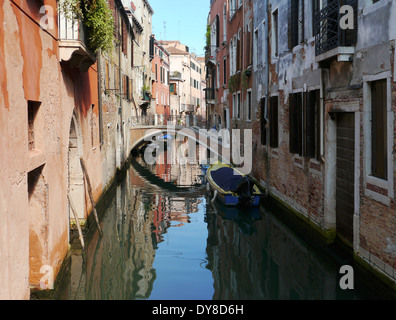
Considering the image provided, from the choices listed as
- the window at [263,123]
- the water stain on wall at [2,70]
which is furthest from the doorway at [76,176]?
the window at [263,123]

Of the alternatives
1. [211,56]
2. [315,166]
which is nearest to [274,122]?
[315,166]

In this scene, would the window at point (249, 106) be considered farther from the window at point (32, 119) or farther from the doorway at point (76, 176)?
the window at point (32, 119)

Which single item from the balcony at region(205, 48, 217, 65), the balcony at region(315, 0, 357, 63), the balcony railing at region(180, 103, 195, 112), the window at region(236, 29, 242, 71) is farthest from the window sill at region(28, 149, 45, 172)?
the balcony railing at region(180, 103, 195, 112)

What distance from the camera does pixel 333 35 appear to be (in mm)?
7160

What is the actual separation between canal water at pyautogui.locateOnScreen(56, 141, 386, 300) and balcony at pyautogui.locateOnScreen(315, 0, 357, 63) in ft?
10.2

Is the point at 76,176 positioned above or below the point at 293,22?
below

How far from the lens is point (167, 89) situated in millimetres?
40906

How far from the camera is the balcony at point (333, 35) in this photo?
21.5 feet

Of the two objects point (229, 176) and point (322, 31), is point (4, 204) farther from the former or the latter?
point (229, 176)

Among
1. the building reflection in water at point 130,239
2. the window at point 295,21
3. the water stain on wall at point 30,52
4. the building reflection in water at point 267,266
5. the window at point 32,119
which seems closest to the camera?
the water stain on wall at point 30,52

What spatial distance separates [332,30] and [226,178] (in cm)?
633

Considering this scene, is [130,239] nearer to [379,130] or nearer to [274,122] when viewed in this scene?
[274,122]
